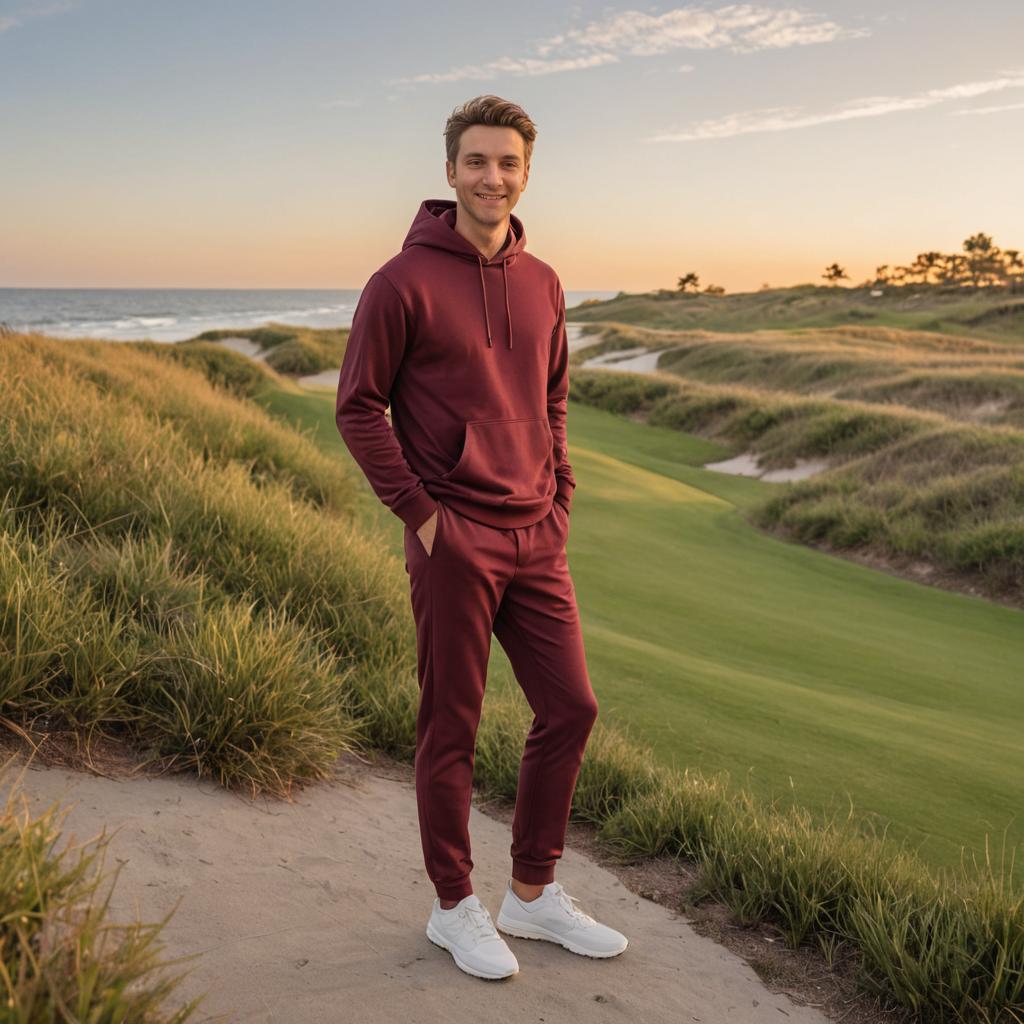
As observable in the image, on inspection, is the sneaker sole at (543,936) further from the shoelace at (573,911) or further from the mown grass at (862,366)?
the mown grass at (862,366)

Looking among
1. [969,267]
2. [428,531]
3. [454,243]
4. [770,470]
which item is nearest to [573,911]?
[428,531]

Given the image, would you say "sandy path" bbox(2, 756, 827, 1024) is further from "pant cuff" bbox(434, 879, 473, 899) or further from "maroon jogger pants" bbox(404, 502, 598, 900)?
"maroon jogger pants" bbox(404, 502, 598, 900)

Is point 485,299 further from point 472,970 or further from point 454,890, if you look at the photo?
point 472,970

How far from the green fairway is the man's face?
3.35 m

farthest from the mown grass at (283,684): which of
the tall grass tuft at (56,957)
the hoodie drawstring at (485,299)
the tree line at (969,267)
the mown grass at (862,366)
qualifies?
the tree line at (969,267)

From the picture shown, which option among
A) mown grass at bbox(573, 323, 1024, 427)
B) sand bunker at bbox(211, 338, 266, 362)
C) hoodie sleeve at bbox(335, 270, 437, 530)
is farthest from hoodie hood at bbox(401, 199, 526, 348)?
sand bunker at bbox(211, 338, 266, 362)

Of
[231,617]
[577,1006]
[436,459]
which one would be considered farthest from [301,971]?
[231,617]

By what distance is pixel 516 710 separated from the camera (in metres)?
5.46

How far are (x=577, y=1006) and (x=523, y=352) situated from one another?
1912 mm

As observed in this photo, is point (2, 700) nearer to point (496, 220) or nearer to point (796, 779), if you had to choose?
point (496, 220)

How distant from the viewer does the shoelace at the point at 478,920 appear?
10.2 ft

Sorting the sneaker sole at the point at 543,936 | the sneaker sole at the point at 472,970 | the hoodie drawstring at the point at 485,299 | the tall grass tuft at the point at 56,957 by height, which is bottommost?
the sneaker sole at the point at 543,936

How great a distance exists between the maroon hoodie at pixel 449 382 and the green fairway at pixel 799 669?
287 centimetres

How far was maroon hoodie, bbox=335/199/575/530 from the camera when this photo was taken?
2.96 m
